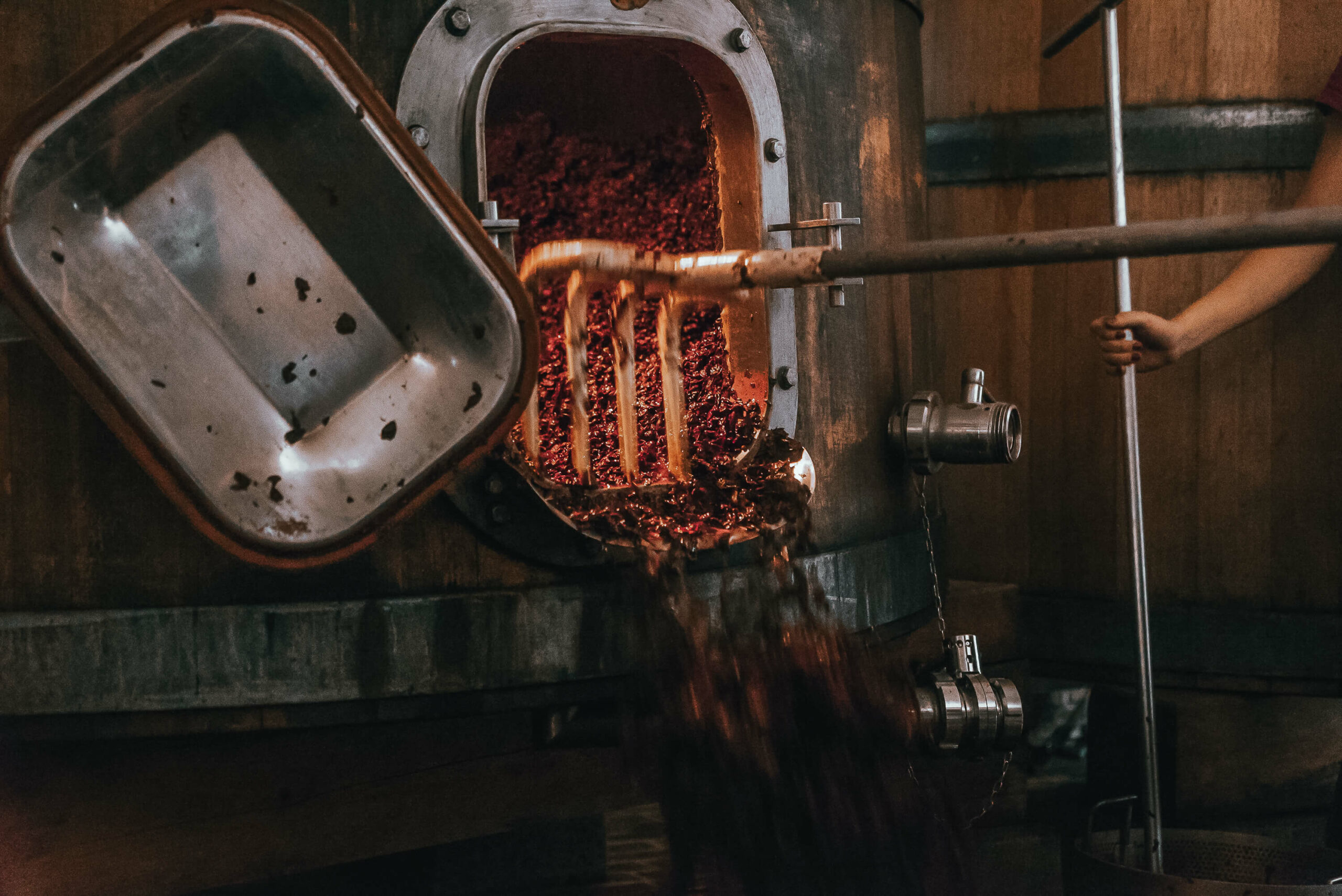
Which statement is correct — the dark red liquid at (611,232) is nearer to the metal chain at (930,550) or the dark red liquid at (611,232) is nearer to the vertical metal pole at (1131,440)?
the metal chain at (930,550)

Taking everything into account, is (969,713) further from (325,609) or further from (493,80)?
(493,80)

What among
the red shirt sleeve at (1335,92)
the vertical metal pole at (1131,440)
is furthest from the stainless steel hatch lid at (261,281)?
the red shirt sleeve at (1335,92)

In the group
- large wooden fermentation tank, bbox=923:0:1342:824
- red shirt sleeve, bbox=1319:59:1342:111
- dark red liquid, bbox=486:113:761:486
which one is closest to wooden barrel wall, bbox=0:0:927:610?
dark red liquid, bbox=486:113:761:486

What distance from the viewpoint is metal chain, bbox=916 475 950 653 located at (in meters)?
1.79

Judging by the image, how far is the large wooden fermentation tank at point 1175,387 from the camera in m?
2.02

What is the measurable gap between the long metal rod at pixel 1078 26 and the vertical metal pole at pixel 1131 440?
0.01m

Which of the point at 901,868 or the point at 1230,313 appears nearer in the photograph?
the point at 901,868

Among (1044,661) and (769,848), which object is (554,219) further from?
(1044,661)

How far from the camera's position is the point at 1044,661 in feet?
7.40

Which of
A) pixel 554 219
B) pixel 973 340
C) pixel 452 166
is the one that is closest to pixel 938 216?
pixel 973 340

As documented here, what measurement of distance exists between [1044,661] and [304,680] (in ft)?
4.82

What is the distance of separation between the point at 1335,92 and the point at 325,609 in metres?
1.76

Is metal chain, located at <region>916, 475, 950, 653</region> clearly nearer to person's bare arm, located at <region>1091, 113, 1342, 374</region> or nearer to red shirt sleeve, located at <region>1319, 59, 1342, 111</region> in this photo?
person's bare arm, located at <region>1091, 113, 1342, 374</region>

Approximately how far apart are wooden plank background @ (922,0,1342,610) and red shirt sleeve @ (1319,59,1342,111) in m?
0.07
